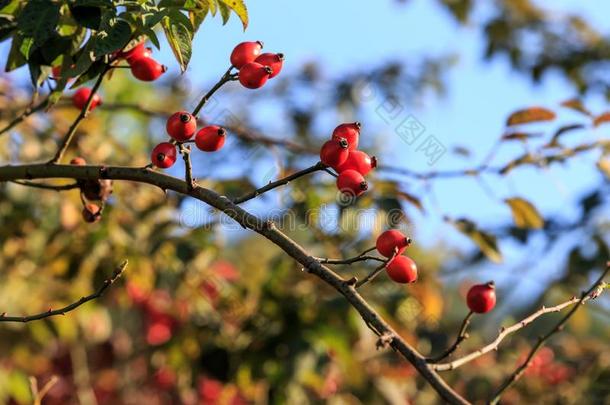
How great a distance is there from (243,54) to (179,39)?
0.36ft

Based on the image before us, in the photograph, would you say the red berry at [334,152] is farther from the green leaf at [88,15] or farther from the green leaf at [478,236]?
the green leaf at [478,236]

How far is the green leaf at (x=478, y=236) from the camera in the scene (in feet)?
6.88

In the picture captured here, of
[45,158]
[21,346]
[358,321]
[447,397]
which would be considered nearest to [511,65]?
[358,321]

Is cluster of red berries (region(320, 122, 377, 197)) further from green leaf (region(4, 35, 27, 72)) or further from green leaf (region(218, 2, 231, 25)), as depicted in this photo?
green leaf (region(4, 35, 27, 72))

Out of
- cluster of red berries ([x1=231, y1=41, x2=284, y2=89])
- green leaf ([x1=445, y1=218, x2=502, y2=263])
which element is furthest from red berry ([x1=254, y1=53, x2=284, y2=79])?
green leaf ([x1=445, y1=218, x2=502, y2=263])

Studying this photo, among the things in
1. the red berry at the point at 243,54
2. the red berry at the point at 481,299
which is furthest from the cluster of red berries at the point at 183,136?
the red berry at the point at 481,299

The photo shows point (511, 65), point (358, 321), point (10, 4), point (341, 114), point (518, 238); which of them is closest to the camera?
point (10, 4)

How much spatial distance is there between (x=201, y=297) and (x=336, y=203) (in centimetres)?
91

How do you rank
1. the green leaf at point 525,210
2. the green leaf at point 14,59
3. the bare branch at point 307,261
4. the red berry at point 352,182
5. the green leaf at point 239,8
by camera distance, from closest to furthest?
the bare branch at point 307,261 < the red berry at point 352,182 < the green leaf at point 239,8 < the green leaf at point 14,59 < the green leaf at point 525,210

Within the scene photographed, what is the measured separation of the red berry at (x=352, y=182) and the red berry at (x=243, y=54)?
236mm

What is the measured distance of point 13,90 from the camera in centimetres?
310

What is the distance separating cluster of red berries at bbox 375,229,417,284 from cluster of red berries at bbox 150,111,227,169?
258 mm

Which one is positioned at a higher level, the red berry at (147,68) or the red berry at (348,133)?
the red berry at (348,133)

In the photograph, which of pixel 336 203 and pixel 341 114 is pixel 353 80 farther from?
pixel 336 203
